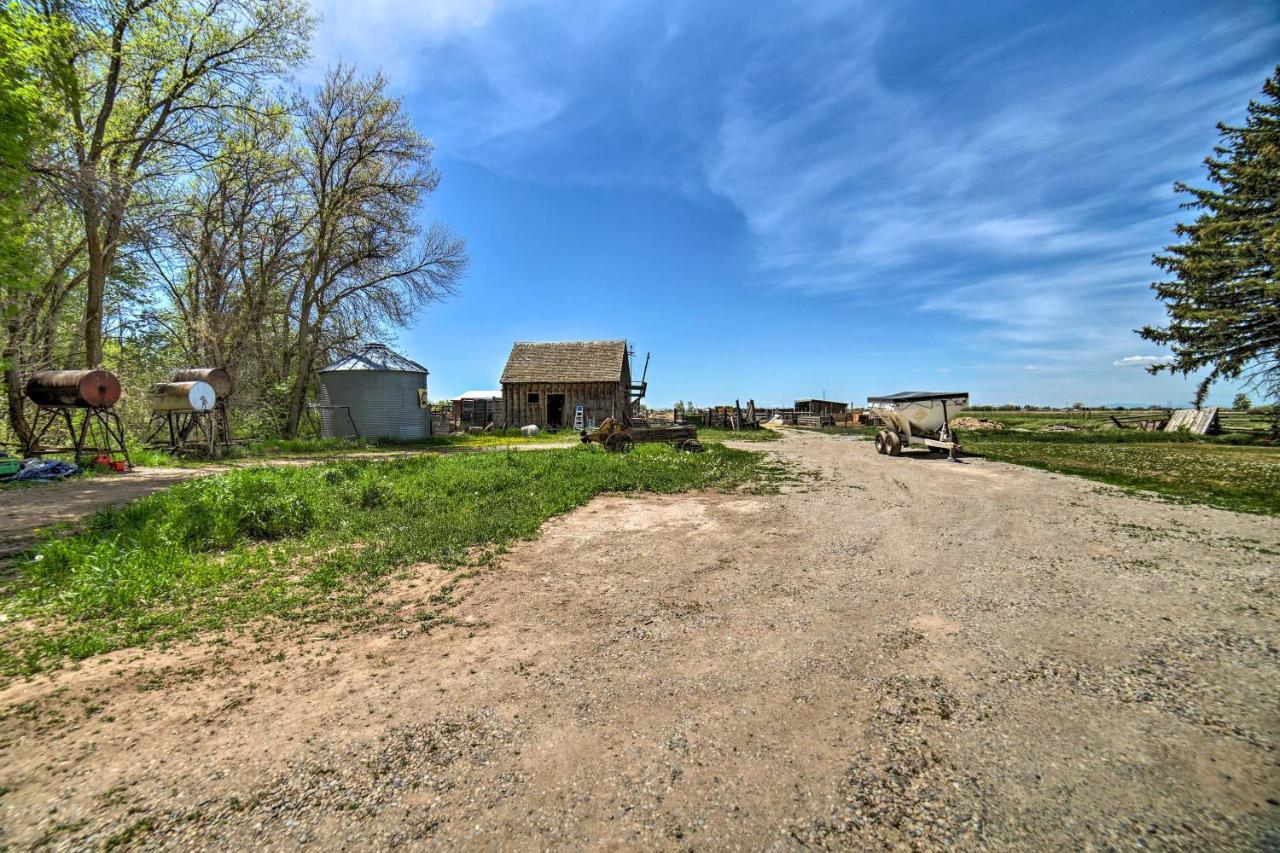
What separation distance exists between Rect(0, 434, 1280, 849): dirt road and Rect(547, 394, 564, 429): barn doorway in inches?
1041

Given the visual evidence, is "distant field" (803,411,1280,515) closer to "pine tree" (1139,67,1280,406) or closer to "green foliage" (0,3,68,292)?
"pine tree" (1139,67,1280,406)

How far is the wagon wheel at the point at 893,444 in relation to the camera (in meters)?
17.4

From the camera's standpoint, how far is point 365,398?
78.5ft

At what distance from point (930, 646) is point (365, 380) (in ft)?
82.7

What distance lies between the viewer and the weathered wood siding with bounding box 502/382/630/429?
103 feet

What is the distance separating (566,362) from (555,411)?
10.6 ft

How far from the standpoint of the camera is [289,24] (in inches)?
683

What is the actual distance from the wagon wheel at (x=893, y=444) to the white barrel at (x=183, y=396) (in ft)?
72.8

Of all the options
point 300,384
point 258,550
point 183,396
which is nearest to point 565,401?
point 300,384

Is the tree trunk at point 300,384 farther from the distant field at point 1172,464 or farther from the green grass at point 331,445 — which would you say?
the distant field at point 1172,464

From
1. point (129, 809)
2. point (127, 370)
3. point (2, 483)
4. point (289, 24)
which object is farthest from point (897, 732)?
point (127, 370)

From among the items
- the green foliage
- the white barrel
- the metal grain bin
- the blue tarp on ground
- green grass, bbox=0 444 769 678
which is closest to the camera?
green grass, bbox=0 444 769 678

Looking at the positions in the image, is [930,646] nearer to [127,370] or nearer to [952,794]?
[952,794]

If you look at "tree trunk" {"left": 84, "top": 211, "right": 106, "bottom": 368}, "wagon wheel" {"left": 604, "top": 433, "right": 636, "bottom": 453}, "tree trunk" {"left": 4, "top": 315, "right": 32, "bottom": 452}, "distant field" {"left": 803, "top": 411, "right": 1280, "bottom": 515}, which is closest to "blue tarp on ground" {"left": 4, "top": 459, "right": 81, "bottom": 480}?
"tree trunk" {"left": 4, "top": 315, "right": 32, "bottom": 452}
